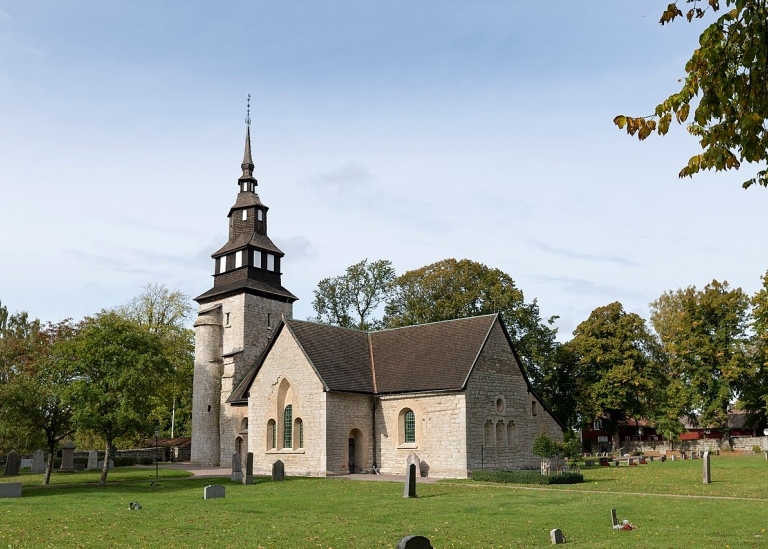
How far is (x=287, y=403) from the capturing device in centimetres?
3919

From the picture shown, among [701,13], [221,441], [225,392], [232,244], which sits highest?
[232,244]

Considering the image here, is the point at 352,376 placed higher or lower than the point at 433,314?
lower

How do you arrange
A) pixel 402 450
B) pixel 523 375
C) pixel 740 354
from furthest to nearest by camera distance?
pixel 740 354, pixel 523 375, pixel 402 450

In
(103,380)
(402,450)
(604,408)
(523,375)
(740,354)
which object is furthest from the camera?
(604,408)

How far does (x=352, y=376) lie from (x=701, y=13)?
32.2 m

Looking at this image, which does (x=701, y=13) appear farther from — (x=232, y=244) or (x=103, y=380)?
(x=232, y=244)

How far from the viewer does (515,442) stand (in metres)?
37.8

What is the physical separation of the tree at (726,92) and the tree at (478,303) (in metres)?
49.2

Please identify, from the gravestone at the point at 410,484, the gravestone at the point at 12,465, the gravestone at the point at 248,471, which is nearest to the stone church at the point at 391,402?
the gravestone at the point at 248,471

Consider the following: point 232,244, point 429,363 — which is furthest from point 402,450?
point 232,244

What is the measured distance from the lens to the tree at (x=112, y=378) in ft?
96.2

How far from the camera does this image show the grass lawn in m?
15.1

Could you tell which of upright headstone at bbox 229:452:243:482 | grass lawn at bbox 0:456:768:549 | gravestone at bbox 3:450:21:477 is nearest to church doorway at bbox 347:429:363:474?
upright headstone at bbox 229:452:243:482

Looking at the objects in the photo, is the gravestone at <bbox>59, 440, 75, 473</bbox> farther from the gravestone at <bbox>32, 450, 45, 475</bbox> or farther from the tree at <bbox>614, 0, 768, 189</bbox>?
the tree at <bbox>614, 0, 768, 189</bbox>
